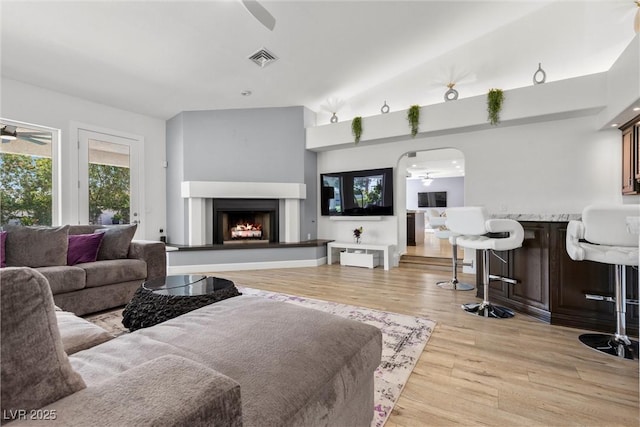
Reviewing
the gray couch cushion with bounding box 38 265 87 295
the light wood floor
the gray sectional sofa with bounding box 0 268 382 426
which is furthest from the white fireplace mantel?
the gray sectional sofa with bounding box 0 268 382 426

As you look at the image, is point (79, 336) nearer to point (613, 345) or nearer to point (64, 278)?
point (64, 278)

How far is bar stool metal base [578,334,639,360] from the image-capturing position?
1955 millimetres

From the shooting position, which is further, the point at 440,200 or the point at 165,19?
the point at 440,200

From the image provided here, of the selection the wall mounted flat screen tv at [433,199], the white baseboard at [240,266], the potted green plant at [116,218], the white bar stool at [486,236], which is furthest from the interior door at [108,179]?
the wall mounted flat screen tv at [433,199]

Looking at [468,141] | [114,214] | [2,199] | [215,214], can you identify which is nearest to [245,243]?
[215,214]

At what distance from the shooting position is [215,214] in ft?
17.6

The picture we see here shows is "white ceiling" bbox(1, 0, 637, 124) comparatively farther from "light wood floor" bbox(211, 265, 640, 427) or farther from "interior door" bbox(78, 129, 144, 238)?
"light wood floor" bbox(211, 265, 640, 427)

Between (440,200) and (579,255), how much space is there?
36.7ft

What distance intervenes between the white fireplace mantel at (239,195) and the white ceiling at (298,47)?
57.3 inches

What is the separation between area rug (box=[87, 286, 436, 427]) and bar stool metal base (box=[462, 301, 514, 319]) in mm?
558

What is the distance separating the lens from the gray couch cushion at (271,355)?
0.79 metres

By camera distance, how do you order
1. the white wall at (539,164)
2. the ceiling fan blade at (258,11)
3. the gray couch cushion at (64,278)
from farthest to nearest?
the white wall at (539,164) → the gray couch cushion at (64,278) → the ceiling fan blade at (258,11)

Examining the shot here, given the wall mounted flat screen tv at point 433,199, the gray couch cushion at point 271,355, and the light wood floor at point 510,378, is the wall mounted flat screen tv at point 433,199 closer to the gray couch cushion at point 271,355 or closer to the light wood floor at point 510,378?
the light wood floor at point 510,378

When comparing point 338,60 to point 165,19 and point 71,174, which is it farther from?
point 71,174
